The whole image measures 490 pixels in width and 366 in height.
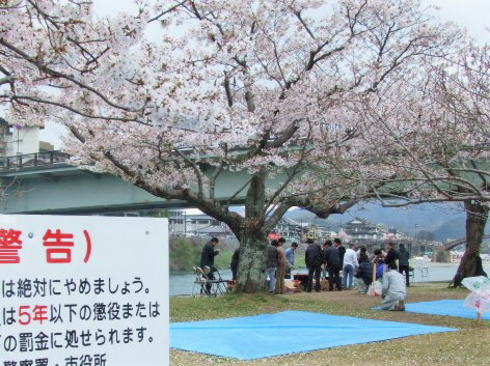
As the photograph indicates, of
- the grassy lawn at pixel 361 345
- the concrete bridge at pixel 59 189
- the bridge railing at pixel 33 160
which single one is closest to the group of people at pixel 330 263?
the grassy lawn at pixel 361 345

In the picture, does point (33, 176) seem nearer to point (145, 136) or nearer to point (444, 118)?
point (145, 136)

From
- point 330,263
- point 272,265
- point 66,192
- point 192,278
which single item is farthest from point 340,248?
point 192,278

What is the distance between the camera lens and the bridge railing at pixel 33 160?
2580 centimetres

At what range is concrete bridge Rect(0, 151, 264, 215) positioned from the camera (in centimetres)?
2547

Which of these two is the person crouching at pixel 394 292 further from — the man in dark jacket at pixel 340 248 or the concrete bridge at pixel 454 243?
the concrete bridge at pixel 454 243

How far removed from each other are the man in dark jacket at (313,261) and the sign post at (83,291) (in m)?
15.8

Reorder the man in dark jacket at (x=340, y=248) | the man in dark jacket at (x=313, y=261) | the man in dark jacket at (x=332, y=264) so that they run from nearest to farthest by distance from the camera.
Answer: the man in dark jacket at (x=313, y=261), the man in dark jacket at (x=332, y=264), the man in dark jacket at (x=340, y=248)

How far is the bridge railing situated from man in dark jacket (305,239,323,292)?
11.0 metres

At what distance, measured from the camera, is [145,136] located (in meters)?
14.0

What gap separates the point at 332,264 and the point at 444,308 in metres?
5.80

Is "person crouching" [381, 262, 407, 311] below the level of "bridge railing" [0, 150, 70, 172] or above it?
below

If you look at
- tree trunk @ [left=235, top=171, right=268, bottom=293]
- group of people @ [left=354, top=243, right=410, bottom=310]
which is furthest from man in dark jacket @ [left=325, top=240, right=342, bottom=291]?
tree trunk @ [left=235, top=171, right=268, bottom=293]

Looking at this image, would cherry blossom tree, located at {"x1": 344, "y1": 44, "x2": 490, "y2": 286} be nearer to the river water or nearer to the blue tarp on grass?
the blue tarp on grass

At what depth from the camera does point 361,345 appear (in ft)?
30.2
